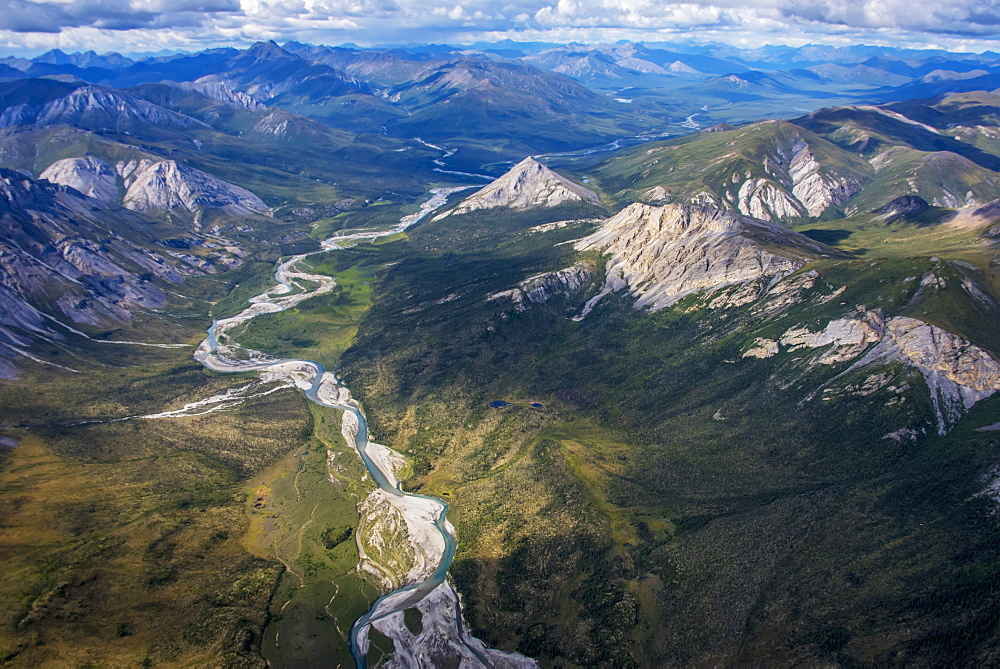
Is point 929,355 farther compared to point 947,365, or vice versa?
point 929,355

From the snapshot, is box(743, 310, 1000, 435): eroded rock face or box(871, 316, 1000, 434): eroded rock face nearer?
box(871, 316, 1000, 434): eroded rock face

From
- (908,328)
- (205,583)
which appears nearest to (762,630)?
(908,328)

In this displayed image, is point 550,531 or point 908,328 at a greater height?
point 908,328

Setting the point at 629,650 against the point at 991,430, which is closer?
the point at 629,650

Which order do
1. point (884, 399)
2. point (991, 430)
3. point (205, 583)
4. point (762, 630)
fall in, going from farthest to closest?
point (884, 399), point (991, 430), point (205, 583), point (762, 630)

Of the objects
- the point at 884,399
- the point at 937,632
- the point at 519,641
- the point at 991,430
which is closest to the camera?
the point at 937,632

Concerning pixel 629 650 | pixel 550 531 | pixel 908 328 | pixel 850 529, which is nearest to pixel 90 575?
pixel 550 531

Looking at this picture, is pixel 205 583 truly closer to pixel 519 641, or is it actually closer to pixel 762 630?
pixel 519 641

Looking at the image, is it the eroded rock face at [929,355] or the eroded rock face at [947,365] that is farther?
the eroded rock face at [929,355]

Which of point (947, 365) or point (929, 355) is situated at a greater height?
point (929, 355)

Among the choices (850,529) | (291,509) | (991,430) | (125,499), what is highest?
(991,430)
